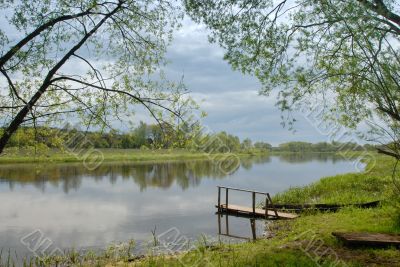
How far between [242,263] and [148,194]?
25.9 m

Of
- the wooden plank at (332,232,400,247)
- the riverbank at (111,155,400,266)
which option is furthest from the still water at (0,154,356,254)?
the wooden plank at (332,232,400,247)

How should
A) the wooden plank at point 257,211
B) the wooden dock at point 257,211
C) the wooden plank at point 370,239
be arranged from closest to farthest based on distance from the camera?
the wooden plank at point 370,239
the wooden plank at point 257,211
the wooden dock at point 257,211

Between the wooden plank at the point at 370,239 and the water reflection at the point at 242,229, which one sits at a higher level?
the wooden plank at the point at 370,239

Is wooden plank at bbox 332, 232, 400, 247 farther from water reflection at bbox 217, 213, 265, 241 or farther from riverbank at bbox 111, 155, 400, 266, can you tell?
water reflection at bbox 217, 213, 265, 241

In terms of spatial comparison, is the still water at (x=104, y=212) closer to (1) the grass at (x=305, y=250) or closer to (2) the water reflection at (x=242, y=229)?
(2) the water reflection at (x=242, y=229)

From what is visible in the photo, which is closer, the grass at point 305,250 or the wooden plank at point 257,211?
the grass at point 305,250

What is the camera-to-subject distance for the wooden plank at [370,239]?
9992 millimetres

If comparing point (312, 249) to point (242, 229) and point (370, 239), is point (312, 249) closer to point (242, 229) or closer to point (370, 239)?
point (370, 239)

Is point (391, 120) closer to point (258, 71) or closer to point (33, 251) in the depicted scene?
point (258, 71)

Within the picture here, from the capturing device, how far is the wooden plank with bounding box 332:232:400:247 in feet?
32.8

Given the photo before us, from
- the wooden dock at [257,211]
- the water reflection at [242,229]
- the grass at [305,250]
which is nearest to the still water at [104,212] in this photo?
the water reflection at [242,229]

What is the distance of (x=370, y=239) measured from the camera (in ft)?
33.7

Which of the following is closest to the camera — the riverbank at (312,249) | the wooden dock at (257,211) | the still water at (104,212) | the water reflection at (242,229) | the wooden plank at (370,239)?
the riverbank at (312,249)

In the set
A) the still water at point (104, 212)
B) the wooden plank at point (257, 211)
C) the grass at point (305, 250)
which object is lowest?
the still water at point (104, 212)
